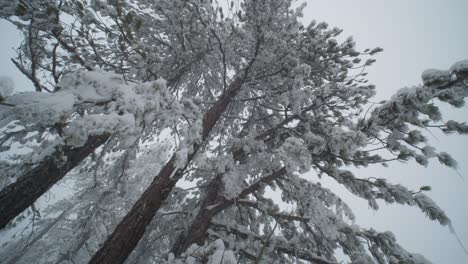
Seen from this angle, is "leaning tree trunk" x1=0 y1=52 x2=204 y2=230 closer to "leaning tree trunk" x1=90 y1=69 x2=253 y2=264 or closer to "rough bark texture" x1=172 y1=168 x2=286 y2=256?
"leaning tree trunk" x1=90 y1=69 x2=253 y2=264

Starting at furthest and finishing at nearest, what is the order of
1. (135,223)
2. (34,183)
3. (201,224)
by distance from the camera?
(201,224) < (135,223) < (34,183)

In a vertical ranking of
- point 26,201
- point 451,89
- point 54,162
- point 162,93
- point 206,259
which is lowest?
point 206,259

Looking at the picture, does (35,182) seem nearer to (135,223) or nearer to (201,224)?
(135,223)

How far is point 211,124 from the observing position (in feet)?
17.5

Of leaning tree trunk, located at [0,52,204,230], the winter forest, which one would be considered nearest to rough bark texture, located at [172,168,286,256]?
→ the winter forest

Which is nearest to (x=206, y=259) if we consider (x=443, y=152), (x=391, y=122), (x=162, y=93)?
(x=162, y=93)

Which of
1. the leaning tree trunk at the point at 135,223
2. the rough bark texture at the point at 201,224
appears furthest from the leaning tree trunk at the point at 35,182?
the rough bark texture at the point at 201,224

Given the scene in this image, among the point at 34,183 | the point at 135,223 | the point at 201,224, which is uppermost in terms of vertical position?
the point at 34,183

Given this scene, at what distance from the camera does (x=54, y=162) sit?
9.11ft

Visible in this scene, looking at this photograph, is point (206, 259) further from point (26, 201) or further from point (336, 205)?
point (336, 205)

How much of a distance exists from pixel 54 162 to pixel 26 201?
50cm

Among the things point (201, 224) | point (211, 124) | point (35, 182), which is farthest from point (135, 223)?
point (211, 124)

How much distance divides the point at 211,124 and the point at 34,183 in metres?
3.26

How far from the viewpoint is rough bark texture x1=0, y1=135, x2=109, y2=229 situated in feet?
8.32
